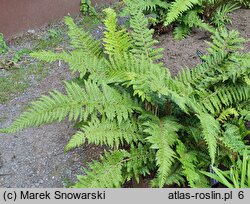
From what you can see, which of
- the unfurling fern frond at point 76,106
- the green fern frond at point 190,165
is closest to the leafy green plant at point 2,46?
the unfurling fern frond at point 76,106

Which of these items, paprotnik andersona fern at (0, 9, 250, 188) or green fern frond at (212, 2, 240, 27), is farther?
green fern frond at (212, 2, 240, 27)

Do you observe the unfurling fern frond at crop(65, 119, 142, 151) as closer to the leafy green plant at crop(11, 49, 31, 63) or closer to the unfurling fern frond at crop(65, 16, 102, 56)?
the unfurling fern frond at crop(65, 16, 102, 56)

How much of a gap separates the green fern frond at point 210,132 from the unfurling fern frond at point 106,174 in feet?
2.17

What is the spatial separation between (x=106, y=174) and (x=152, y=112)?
2.40ft

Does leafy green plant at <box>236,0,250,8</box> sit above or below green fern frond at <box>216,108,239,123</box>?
above

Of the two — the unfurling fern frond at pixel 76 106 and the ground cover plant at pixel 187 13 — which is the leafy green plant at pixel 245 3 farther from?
the unfurling fern frond at pixel 76 106

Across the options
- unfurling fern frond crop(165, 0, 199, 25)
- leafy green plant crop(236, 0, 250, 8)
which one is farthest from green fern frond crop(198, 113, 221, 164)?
leafy green plant crop(236, 0, 250, 8)

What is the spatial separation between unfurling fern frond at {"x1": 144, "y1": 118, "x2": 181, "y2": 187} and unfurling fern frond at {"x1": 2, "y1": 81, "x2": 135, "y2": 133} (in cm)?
28

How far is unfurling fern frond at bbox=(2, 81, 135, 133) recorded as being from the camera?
3.08 metres

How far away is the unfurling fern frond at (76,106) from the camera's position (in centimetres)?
308

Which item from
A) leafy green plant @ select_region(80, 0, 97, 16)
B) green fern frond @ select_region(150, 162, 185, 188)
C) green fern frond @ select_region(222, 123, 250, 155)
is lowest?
→ green fern frond @ select_region(150, 162, 185, 188)

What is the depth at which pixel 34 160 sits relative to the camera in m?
3.74
